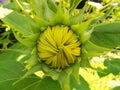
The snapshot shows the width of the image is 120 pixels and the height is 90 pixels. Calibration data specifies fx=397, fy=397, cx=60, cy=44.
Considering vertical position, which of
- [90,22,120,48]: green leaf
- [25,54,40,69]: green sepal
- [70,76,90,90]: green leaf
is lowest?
[70,76,90,90]: green leaf

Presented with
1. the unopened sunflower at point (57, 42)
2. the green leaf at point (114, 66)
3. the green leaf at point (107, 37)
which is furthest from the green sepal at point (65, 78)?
the green leaf at point (114, 66)

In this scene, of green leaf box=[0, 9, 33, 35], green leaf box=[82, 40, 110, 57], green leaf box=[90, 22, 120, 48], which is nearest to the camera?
green leaf box=[82, 40, 110, 57]

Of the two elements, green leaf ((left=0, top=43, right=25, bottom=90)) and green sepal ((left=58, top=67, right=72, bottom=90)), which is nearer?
green sepal ((left=58, top=67, right=72, bottom=90))

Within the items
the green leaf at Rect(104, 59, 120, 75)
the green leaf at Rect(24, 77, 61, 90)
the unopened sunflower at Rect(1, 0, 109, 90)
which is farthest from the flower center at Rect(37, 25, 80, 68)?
the green leaf at Rect(104, 59, 120, 75)

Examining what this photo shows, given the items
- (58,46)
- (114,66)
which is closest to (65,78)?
(58,46)

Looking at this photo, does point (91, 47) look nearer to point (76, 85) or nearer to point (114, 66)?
point (76, 85)

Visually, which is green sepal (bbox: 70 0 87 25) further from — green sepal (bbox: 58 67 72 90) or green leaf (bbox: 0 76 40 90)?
green leaf (bbox: 0 76 40 90)

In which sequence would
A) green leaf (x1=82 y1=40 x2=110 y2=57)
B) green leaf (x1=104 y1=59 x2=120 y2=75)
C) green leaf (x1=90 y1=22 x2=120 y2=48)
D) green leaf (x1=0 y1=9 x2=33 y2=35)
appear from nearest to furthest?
green leaf (x1=82 y1=40 x2=110 y2=57) < green leaf (x1=0 y1=9 x2=33 y2=35) < green leaf (x1=90 y1=22 x2=120 y2=48) < green leaf (x1=104 y1=59 x2=120 y2=75)
